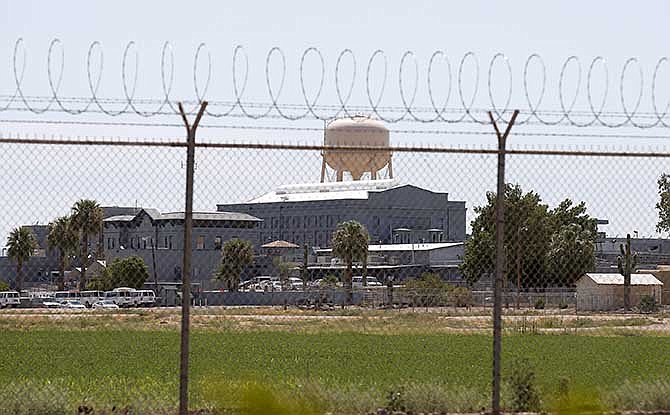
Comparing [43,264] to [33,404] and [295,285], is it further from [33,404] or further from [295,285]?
[33,404]

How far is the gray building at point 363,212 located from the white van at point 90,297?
10.8 metres

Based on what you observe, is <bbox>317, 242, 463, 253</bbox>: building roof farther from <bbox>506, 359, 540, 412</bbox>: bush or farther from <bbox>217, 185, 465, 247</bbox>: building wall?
<bbox>506, 359, 540, 412</bbox>: bush

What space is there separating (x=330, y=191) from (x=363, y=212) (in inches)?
316

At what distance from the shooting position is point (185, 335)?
12172 millimetres

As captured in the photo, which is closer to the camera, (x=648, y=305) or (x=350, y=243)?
(x=648, y=305)

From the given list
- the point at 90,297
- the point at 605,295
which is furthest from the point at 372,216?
the point at 605,295

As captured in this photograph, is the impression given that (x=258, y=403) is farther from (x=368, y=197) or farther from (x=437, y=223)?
(x=437, y=223)

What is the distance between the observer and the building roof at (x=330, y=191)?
9621 cm

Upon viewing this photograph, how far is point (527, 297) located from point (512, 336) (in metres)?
22.4

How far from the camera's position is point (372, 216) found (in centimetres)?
11812

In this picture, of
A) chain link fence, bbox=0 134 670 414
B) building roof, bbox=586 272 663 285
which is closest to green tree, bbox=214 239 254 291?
chain link fence, bbox=0 134 670 414

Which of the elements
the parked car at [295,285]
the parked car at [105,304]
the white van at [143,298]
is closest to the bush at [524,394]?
the parked car at [105,304]

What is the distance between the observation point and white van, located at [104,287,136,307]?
260ft

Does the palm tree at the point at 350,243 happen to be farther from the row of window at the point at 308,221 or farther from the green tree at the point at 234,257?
the green tree at the point at 234,257
